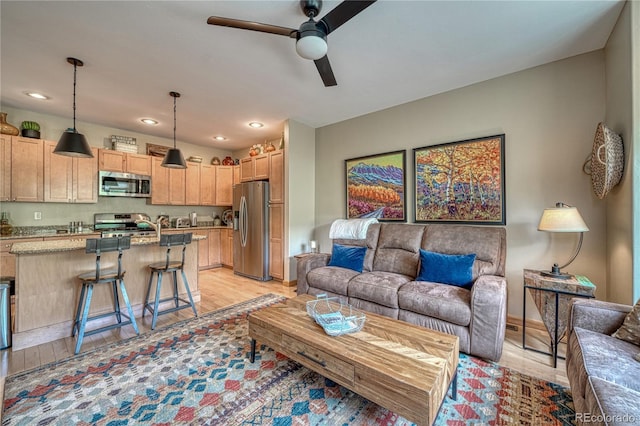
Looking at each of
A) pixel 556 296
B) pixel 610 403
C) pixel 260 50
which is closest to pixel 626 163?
pixel 556 296

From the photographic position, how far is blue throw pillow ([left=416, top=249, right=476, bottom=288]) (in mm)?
2488

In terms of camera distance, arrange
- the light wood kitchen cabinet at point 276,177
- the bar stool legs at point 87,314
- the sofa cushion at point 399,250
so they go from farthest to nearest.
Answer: the light wood kitchen cabinet at point 276,177
the sofa cushion at point 399,250
the bar stool legs at point 87,314

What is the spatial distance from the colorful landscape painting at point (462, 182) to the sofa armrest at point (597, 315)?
130 centimetres

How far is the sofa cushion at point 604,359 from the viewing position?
1174 millimetres

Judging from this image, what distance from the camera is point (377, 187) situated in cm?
384

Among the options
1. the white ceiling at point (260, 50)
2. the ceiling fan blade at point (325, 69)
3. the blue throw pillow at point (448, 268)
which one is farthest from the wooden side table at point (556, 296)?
the ceiling fan blade at point (325, 69)

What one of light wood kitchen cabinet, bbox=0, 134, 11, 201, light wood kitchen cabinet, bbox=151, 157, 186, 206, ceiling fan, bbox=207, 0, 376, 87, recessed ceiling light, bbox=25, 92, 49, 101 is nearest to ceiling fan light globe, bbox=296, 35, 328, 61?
ceiling fan, bbox=207, 0, 376, 87

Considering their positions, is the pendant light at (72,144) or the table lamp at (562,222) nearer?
the table lamp at (562,222)

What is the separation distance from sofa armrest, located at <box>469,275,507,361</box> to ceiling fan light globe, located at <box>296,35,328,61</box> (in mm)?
2198

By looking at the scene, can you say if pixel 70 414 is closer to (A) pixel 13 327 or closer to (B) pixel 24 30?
(A) pixel 13 327

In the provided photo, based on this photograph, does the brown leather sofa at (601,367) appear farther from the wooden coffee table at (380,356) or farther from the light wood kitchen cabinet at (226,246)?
the light wood kitchen cabinet at (226,246)

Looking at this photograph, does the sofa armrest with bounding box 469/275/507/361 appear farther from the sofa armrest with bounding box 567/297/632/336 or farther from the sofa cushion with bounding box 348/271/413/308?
the sofa cushion with bounding box 348/271/413/308

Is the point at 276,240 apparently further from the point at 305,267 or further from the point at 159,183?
the point at 159,183

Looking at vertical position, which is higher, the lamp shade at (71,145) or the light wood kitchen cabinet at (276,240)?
the lamp shade at (71,145)
